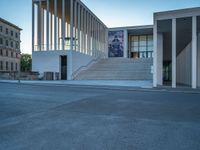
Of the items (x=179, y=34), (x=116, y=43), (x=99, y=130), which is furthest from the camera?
(x=116, y=43)

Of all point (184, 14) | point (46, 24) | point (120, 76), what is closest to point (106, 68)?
point (120, 76)

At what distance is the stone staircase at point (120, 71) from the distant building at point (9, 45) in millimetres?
34492

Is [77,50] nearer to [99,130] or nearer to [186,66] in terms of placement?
[186,66]

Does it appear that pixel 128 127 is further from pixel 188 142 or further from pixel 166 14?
pixel 166 14

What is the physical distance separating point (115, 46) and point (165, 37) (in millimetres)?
26066

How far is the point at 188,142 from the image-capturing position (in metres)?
4.02

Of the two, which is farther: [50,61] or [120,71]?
[50,61]

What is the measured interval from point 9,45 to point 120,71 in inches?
1835

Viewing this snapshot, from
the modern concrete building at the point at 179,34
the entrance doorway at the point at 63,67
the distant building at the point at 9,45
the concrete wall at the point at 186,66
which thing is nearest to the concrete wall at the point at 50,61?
the entrance doorway at the point at 63,67

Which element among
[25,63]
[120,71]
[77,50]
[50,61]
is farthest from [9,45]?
[120,71]

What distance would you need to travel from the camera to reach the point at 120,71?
28469mm

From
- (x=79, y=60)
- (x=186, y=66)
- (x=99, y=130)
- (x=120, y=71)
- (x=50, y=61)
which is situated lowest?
(x=99, y=130)

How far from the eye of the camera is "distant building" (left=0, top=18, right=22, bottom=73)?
5884 cm

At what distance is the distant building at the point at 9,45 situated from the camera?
2317 inches
